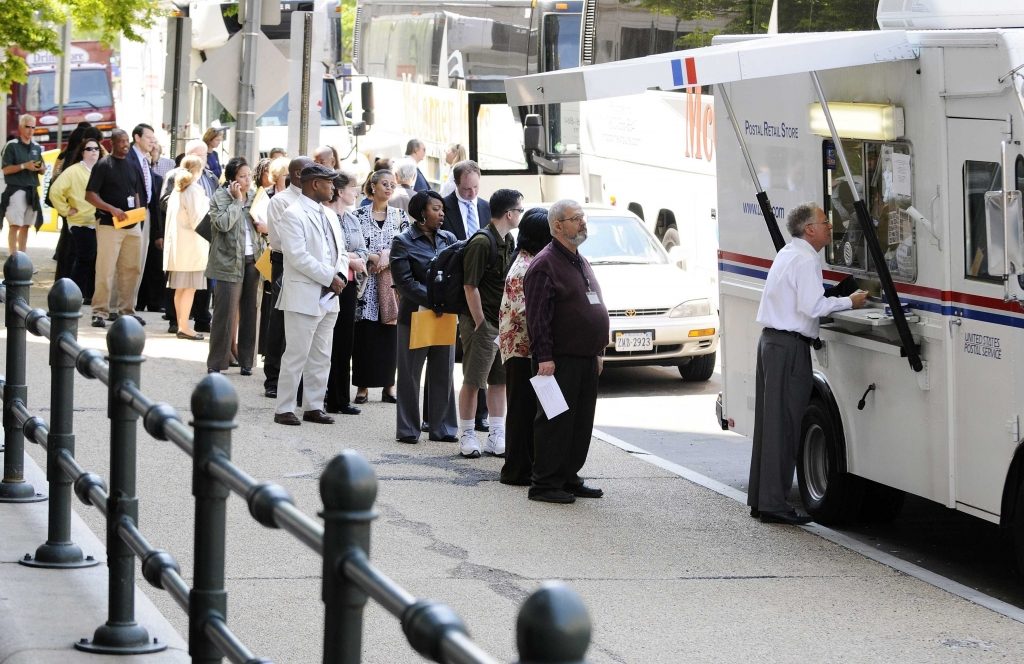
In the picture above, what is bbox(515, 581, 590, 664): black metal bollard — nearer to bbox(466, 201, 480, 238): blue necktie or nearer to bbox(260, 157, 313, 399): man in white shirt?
bbox(260, 157, 313, 399): man in white shirt

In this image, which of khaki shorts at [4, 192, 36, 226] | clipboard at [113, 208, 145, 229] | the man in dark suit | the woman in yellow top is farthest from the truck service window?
khaki shorts at [4, 192, 36, 226]

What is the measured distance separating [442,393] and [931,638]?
494 centimetres

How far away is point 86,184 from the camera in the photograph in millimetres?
16031

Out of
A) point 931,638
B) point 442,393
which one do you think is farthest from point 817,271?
point 442,393

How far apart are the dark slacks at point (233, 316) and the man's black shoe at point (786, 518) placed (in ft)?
18.9

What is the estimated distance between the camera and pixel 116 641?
4.70 meters

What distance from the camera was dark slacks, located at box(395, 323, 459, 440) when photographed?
10.8 m

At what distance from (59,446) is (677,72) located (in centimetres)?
356

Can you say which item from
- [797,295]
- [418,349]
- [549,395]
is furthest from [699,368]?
[797,295]

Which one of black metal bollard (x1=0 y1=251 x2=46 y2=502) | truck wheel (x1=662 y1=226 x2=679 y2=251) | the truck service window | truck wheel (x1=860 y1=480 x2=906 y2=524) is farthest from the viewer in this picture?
truck wheel (x1=662 y1=226 x2=679 y2=251)

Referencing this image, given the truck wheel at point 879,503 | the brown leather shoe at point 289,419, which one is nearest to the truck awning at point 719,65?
the truck wheel at point 879,503

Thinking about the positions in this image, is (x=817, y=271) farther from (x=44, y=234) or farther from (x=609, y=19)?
(x=44, y=234)

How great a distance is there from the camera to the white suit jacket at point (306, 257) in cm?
1076

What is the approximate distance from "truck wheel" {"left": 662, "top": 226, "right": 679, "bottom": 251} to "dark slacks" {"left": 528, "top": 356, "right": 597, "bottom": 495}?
989 centimetres
